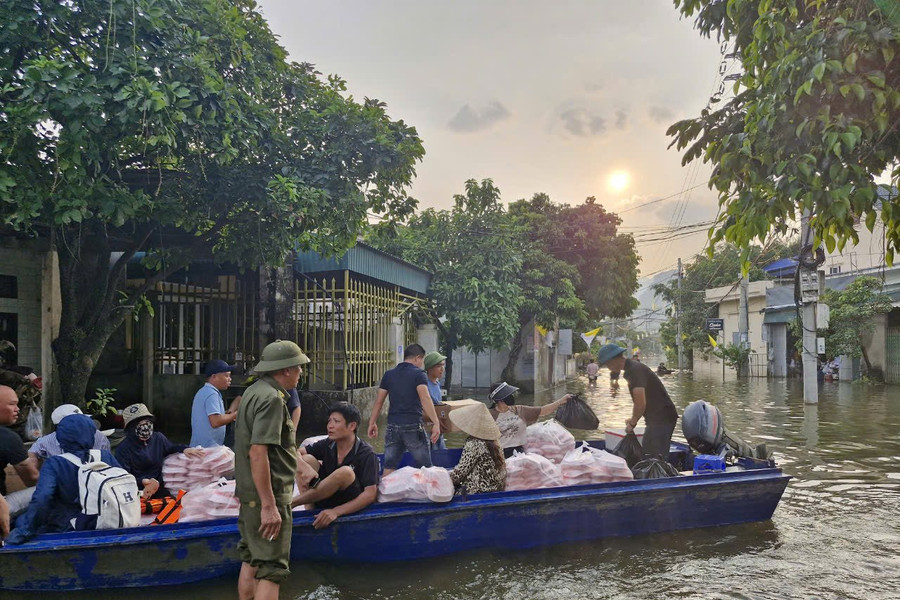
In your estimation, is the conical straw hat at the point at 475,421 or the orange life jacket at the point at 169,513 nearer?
the orange life jacket at the point at 169,513

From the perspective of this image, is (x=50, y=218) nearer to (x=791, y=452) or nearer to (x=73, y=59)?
(x=73, y=59)

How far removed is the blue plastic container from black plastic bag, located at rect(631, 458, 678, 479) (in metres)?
0.28

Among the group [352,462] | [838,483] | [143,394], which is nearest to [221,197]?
[143,394]

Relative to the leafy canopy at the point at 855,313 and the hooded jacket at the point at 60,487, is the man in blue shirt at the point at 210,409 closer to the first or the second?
the hooded jacket at the point at 60,487

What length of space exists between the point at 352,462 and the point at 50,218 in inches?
201

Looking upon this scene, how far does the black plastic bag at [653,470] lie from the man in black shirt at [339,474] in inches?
105

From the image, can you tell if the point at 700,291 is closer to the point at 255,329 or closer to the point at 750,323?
the point at 750,323

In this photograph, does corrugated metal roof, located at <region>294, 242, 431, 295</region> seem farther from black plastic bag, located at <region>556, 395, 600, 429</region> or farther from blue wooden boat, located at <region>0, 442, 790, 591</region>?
blue wooden boat, located at <region>0, 442, 790, 591</region>

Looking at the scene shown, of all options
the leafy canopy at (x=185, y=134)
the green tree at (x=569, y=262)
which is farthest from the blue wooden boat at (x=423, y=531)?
the green tree at (x=569, y=262)

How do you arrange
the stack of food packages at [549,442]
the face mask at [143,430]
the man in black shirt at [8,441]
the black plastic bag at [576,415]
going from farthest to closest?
the black plastic bag at [576,415]
the stack of food packages at [549,442]
the face mask at [143,430]
the man in black shirt at [8,441]

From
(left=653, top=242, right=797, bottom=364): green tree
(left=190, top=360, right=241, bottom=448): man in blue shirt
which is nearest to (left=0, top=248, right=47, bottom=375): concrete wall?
(left=190, top=360, right=241, bottom=448): man in blue shirt

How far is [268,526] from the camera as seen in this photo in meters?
3.51

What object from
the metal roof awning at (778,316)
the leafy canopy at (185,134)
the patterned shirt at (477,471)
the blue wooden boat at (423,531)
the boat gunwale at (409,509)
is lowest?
the blue wooden boat at (423,531)

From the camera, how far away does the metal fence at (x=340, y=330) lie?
12.6 meters
